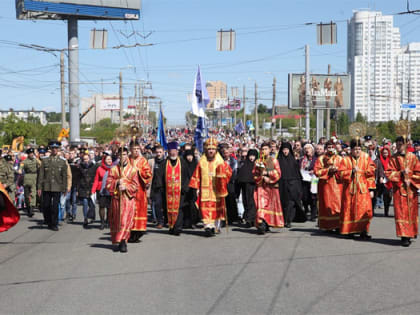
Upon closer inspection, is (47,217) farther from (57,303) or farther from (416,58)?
(416,58)

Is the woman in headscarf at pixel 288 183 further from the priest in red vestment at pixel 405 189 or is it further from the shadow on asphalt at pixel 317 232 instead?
the priest in red vestment at pixel 405 189

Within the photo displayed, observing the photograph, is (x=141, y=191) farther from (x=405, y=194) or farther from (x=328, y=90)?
(x=328, y=90)

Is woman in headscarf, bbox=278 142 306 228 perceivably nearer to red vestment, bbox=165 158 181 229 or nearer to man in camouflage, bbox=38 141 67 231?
red vestment, bbox=165 158 181 229

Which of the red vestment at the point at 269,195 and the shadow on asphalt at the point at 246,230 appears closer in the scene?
the red vestment at the point at 269,195

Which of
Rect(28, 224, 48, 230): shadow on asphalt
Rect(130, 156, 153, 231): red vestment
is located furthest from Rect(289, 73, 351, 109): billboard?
Rect(130, 156, 153, 231): red vestment

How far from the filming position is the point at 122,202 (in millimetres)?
10672

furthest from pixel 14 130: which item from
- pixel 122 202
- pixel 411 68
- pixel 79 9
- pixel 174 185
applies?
pixel 411 68

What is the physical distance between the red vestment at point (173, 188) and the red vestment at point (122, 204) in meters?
1.88

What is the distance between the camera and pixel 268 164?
41.1ft

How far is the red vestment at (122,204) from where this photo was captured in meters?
10.5

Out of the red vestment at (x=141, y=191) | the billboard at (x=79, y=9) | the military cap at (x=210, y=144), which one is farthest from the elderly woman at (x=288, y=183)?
the billboard at (x=79, y=9)

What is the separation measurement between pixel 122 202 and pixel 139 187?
31.4 inches

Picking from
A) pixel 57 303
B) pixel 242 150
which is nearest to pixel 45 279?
pixel 57 303

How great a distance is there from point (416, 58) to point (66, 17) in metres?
154
